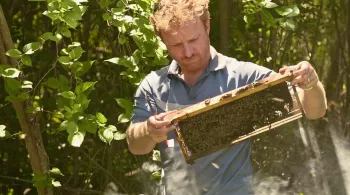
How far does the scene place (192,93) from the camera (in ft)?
12.4

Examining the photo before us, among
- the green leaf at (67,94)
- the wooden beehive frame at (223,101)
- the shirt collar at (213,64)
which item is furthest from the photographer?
the green leaf at (67,94)

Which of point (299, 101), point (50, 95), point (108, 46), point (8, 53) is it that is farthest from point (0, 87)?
point (299, 101)

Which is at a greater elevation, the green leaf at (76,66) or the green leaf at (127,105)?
the green leaf at (76,66)

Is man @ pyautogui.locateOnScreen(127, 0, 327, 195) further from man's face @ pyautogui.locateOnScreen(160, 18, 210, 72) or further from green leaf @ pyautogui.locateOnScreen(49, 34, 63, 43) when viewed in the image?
green leaf @ pyautogui.locateOnScreen(49, 34, 63, 43)

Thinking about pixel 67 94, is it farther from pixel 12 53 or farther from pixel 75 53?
pixel 12 53

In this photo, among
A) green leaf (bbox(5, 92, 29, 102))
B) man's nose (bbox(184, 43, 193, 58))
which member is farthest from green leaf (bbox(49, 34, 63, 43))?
man's nose (bbox(184, 43, 193, 58))

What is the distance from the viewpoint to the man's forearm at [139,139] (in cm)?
373

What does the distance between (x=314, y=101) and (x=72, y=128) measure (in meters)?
1.49

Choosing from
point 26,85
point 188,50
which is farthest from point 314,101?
point 26,85

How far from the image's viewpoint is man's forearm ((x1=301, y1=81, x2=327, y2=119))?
3576mm

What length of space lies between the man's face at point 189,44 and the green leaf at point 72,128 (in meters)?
0.93

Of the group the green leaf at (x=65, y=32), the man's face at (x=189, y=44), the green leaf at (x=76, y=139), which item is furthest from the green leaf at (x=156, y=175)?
the man's face at (x=189, y=44)

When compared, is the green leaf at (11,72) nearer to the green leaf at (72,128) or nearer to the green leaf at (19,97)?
the green leaf at (19,97)

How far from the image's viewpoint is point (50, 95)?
651 centimetres
